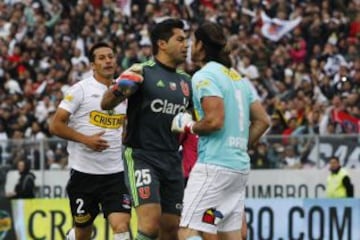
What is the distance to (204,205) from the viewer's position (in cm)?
1184

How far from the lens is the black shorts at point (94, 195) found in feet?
46.7

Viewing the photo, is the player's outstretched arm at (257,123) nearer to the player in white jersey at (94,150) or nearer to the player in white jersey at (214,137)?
the player in white jersey at (214,137)

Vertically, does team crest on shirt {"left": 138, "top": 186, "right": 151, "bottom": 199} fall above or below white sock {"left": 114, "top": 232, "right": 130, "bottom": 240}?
above

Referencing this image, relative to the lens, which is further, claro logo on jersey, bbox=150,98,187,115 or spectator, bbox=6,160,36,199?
spectator, bbox=6,160,36,199

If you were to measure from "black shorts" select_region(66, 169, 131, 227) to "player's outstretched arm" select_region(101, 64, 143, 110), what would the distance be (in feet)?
4.60

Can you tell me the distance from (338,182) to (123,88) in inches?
364

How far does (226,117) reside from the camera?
39.0 ft

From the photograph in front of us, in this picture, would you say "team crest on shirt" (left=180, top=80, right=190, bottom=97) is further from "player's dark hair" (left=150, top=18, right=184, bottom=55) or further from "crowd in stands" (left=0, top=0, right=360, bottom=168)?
"crowd in stands" (left=0, top=0, right=360, bottom=168)

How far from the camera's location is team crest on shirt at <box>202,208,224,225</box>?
11.8 m

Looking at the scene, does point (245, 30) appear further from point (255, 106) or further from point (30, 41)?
point (255, 106)

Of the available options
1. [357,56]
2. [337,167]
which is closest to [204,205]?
[337,167]

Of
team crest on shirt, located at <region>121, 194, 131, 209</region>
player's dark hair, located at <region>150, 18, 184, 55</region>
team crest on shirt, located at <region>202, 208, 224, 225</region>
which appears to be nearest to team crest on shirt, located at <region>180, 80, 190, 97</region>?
player's dark hair, located at <region>150, 18, 184, 55</region>

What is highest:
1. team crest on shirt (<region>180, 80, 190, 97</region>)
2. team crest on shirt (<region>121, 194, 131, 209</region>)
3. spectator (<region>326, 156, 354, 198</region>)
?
team crest on shirt (<region>180, 80, 190, 97</region>)

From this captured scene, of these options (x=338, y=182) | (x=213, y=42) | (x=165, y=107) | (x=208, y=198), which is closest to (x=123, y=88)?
(x=165, y=107)
